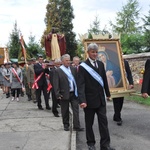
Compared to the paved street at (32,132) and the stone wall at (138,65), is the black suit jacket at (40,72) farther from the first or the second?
the stone wall at (138,65)

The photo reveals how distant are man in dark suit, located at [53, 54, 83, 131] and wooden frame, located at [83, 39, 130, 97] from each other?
97 centimetres

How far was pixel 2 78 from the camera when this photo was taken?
1738 centimetres

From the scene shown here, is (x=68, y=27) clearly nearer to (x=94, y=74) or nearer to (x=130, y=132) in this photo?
(x=130, y=132)

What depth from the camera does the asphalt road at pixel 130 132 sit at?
6.27m

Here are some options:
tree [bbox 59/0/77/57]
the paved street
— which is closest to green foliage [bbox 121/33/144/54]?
the paved street

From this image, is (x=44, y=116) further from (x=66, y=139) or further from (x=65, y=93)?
(x=66, y=139)

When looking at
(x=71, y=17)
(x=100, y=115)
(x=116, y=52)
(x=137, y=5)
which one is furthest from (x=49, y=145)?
(x=71, y=17)

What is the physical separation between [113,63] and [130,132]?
1.83m

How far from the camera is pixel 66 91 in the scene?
7.45 metres

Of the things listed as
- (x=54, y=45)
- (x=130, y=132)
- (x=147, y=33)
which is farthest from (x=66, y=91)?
(x=147, y=33)

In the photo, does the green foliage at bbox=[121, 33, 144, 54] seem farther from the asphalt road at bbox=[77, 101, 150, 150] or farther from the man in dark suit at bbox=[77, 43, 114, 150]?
the man in dark suit at bbox=[77, 43, 114, 150]

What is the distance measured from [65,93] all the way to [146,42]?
1683cm

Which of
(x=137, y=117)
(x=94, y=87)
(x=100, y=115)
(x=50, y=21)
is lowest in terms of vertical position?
(x=137, y=117)

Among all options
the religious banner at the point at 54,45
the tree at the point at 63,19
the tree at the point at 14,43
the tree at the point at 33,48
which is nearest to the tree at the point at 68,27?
the tree at the point at 63,19
